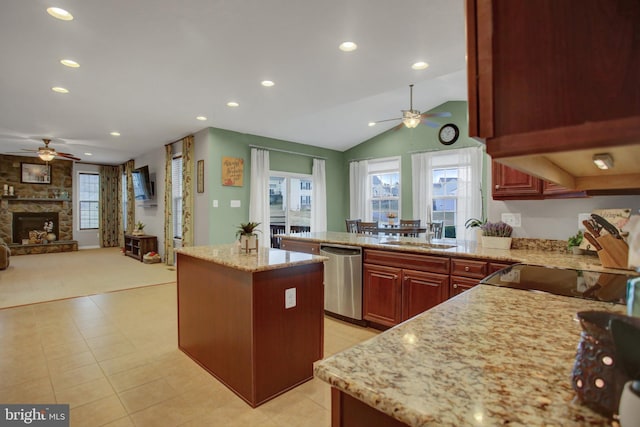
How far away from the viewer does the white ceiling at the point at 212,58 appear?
7.99ft

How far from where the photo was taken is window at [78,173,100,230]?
9.67 metres

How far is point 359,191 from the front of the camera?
25.6 ft

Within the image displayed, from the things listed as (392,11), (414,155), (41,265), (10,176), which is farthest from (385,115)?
(10,176)

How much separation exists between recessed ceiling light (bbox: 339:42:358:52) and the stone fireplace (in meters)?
9.79

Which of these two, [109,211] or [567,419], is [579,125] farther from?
[109,211]

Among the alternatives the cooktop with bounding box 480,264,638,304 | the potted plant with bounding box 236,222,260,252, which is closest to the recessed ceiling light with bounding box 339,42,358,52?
the potted plant with bounding box 236,222,260,252

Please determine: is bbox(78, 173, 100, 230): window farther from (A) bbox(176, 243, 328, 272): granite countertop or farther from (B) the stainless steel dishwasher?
(B) the stainless steel dishwasher

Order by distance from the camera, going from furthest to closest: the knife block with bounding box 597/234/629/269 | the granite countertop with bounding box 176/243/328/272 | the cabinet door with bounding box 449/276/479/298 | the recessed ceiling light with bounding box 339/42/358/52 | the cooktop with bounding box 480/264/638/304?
1. the recessed ceiling light with bounding box 339/42/358/52
2. the cabinet door with bounding box 449/276/479/298
3. the granite countertop with bounding box 176/243/328/272
4. the knife block with bounding box 597/234/629/269
5. the cooktop with bounding box 480/264/638/304

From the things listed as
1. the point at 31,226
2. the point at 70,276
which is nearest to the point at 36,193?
the point at 31,226

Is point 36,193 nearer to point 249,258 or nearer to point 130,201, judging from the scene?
point 130,201

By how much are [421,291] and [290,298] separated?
1.27 m

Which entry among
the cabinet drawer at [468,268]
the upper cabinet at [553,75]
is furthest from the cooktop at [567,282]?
the upper cabinet at [553,75]

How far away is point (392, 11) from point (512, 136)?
8.06 feet

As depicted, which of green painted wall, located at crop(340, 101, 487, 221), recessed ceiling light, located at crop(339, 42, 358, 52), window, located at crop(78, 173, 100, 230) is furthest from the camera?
window, located at crop(78, 173, 100, 230)
